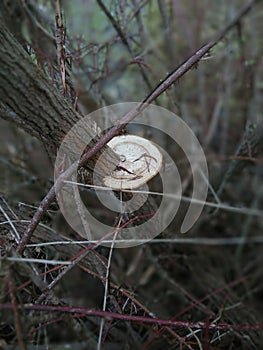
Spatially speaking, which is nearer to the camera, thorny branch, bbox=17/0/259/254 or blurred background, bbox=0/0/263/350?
thorny branch, bbox=17/0/259/254

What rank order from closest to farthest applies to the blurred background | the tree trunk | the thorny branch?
the tree trunk, the thorny branch, the blurred background

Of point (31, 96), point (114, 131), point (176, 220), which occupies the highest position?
point (31, 96)

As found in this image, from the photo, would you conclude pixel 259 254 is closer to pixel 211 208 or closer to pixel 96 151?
pixel 211 208

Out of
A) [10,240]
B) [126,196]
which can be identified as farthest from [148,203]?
[10,240]

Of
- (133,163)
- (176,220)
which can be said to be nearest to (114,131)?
(133,163)

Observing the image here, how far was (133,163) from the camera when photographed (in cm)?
101

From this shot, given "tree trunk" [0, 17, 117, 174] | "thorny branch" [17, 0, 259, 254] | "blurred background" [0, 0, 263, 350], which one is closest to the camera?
"tree trunk" [0, 17, 117, 174]

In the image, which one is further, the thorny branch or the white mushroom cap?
the white mushroom cap

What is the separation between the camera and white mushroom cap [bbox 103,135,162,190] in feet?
3.15

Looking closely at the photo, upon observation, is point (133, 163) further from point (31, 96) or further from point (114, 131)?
point (31, 96)

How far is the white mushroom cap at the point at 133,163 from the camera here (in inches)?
Answer: 37.8

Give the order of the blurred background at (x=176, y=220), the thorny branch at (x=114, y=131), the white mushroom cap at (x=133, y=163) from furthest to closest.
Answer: the blurred background at (x=176, y=220)
the white mushroom cap at (x=133, y=163)
the thorny branch at (x=114, y=131)

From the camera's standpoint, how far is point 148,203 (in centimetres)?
111

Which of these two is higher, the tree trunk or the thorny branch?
the tree trunk
